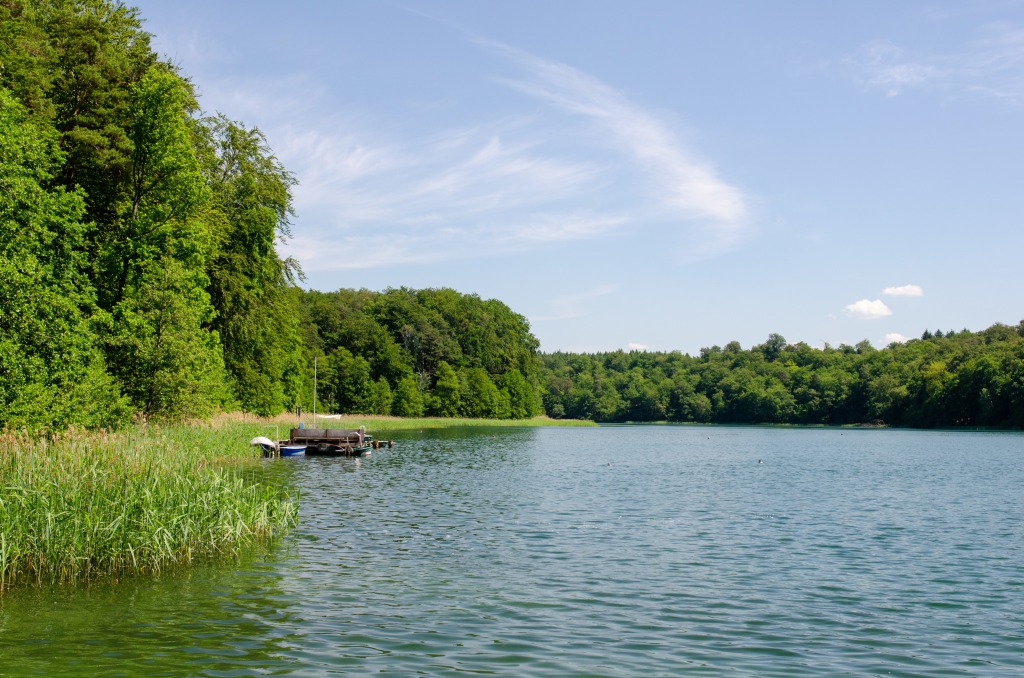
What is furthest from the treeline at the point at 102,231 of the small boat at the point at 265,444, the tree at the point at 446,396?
the tree at the point at 446,396

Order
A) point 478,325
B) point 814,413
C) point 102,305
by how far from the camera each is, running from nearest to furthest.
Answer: point 102,305 → point 478,325 → point 814,413

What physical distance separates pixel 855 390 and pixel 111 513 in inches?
6278

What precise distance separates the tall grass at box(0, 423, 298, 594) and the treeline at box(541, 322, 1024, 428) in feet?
404

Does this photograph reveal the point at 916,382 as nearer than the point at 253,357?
No

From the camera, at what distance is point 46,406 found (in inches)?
966

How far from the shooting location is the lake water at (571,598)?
10438 mm

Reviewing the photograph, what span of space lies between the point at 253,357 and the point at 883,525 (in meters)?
38.5

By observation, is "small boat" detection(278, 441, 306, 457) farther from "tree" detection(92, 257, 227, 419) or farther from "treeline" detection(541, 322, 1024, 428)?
"treeline" detection(541, 322, 1024, 428)

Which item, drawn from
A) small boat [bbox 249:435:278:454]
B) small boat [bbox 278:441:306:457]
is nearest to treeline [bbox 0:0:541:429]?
small boat [bbox 249:435:278:454]

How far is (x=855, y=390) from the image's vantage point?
511 feet

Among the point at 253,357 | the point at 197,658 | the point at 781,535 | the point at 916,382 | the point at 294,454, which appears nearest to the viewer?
the point at 197,658

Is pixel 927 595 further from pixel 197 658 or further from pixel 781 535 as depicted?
pixel 197 658

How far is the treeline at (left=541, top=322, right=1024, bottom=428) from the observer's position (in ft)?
396

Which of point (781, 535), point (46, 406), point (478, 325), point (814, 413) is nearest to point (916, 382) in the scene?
point (814, 413)
